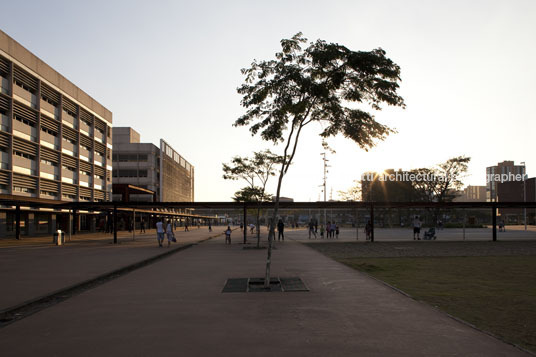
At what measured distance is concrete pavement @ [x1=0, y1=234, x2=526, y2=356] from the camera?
6.12 meters

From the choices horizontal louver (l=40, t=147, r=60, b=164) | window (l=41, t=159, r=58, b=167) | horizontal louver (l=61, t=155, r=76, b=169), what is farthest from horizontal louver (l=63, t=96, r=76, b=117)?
window (l=41, t=159, r=58, b=167)

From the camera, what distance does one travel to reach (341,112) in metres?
12.9

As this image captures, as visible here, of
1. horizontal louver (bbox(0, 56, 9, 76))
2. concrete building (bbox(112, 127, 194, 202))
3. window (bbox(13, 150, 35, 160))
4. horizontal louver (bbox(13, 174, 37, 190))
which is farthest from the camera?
concrete building (bbox(112, 127, 194, 202))

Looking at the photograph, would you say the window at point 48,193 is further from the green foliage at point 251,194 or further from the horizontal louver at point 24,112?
the green foliage at point 251,194

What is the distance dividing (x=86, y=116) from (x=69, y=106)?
562 cm

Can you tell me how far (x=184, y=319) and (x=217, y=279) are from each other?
5.32 meters

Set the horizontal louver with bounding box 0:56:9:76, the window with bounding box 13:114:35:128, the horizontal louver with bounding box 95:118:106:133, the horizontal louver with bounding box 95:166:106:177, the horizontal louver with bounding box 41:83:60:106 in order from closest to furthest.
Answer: the horizontal louver with bounding box 0:56:9:76 → the window with bounding box 13:114:35:128 → the horizontal louver with bounding box 41:83:60:106 → the horizontal louver with bounding box 95:166:106:177 → the horizontal louver with bounding box 95:118:106:133

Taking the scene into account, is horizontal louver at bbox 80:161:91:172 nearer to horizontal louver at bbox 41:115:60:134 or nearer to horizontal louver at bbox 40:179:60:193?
horizontal louver at bbox 40:179:60:193

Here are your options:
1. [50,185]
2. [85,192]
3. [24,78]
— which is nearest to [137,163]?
[85,192]

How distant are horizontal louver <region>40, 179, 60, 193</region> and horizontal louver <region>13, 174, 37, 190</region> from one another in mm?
1558

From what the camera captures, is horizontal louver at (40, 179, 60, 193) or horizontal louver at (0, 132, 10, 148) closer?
horizontal louver at (0, 132, 10, 148)

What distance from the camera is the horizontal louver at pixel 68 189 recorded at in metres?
51.9

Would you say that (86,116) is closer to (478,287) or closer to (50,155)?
(50,155)

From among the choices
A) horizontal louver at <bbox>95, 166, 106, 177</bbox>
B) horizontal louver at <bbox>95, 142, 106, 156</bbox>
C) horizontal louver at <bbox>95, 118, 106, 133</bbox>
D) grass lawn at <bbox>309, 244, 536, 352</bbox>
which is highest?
horizontal louver at <bbox>95, 118, 106, 133</bbox>
